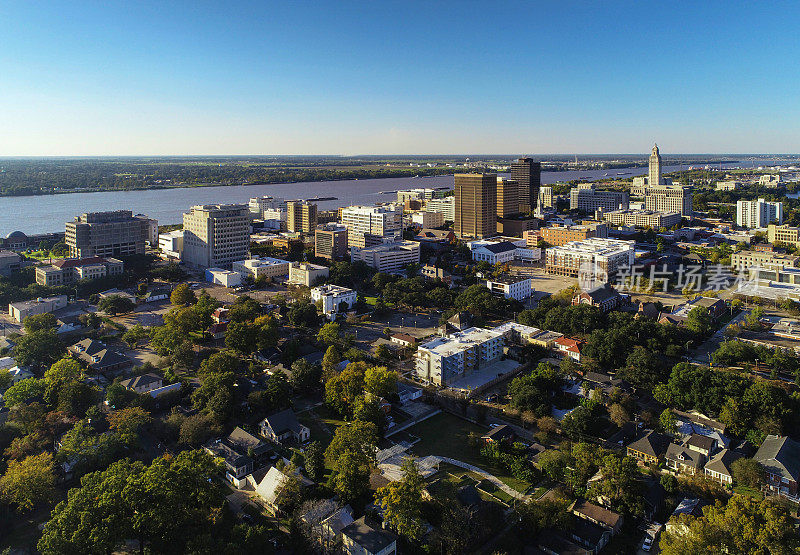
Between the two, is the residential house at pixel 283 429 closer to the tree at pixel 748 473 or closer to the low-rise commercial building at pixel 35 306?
the tree at pixel 748 473

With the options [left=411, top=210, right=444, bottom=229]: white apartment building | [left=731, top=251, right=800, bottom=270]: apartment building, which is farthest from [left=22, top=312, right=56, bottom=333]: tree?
[left=411, top=210, right=444, bottom=229]: white apartment building

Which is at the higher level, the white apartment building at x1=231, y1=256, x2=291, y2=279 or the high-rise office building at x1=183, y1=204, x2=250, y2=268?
the high-rise office building at x1=183, y1=204, x2=250, y2=268

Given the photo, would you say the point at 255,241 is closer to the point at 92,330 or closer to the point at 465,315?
the point at 92,330

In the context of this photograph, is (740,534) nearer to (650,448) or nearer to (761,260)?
(650,448)

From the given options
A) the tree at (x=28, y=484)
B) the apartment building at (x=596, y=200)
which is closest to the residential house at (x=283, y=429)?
the tree at (x=28, y=484)

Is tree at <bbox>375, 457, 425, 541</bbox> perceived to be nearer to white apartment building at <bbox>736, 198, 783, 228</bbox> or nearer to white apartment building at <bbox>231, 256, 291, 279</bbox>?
white apartment building at <bbox>231, 256, 291, 279</bbox>

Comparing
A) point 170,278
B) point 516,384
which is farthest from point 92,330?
point 516,384

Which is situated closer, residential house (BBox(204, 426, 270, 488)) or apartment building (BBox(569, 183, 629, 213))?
residential house (BBox(204, 426, 270, 488))

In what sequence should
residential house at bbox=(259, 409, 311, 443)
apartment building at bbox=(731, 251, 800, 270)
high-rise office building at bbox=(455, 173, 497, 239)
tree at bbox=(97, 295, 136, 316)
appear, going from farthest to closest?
high-rise office building at bbox=(455, 173, 497, 239) < apartment building at bbox=(731, 251, 800, 270) < tree at bbox=(97, 295, 136, 316) < residential house at bbox=(259, 409, 311, 443)
